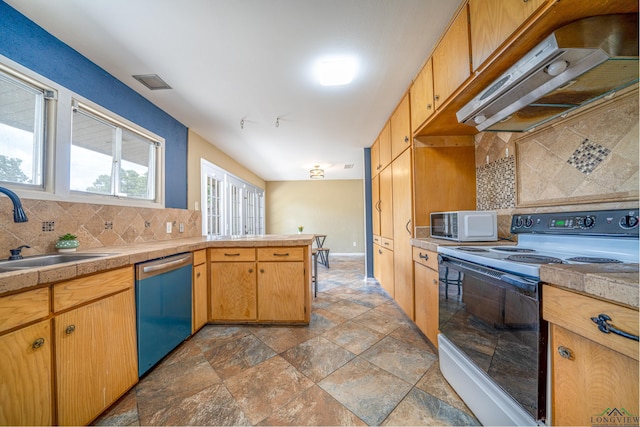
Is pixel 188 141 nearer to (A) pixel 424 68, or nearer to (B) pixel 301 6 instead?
(B) pixel 301 6

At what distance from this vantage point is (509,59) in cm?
111

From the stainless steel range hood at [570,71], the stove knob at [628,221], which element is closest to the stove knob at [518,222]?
the stove knob at [628,221]

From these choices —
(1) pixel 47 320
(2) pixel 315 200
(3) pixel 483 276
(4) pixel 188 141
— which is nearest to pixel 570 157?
(3) pixel 483 276

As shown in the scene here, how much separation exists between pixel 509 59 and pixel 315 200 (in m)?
6.11

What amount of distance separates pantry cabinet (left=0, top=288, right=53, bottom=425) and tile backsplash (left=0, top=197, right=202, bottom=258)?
0.67m

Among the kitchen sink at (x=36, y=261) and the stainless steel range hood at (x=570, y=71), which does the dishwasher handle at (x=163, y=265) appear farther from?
the stainless steel range hood at (x=570, y=71)

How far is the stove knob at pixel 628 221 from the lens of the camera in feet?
2.87

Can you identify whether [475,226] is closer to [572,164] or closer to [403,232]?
[572,164]

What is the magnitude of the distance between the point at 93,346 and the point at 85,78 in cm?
193

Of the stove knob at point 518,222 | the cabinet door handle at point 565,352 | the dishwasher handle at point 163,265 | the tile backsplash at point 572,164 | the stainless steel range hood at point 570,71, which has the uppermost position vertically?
the stainless steel range hood at point 570,71

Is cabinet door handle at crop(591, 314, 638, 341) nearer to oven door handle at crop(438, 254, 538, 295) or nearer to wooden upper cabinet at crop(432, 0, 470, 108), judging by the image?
oven door handle at crop(438, 254, 538, 295)

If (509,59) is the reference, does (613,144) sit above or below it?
below

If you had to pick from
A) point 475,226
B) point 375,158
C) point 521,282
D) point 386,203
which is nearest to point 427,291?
point 475,226

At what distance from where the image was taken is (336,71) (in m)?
1.87
